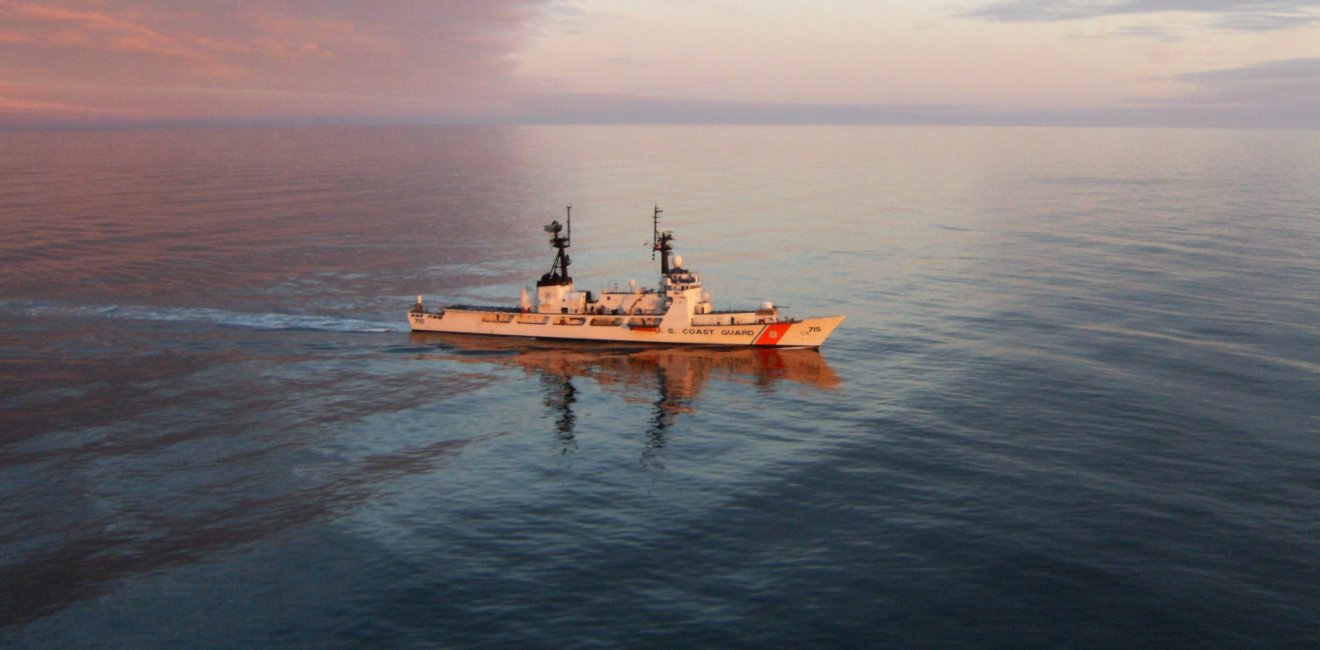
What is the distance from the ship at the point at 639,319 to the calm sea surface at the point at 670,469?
8.73 ft

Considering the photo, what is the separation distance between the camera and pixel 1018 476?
5303 centimetres

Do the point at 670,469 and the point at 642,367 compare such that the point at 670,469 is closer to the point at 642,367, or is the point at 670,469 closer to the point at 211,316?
the point at 642,367

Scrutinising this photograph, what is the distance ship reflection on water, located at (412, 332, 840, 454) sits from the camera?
236 feet

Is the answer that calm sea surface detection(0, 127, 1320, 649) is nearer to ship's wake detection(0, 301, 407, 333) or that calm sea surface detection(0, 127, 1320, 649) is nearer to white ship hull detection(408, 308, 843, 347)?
ship's wake detection(0, 301, 407, 333)

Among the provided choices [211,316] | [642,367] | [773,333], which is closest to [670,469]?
[642,367]

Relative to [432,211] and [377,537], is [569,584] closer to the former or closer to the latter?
[377,537]

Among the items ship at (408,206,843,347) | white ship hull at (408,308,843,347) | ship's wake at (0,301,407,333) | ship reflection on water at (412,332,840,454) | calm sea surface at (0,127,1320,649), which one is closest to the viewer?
calm sea surface at (0,127,1320,649)

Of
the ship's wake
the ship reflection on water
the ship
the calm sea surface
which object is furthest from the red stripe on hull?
the ship's wake

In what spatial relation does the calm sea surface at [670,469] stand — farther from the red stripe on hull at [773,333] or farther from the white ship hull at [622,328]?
the red stripe on hull at [773,333]

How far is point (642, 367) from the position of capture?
82688 mm

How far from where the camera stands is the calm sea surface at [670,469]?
39.0 metres

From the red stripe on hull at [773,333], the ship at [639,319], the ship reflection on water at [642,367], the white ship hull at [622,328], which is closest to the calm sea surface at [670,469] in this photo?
the ship reflection on water at [642,367]

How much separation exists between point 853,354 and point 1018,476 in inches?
1224

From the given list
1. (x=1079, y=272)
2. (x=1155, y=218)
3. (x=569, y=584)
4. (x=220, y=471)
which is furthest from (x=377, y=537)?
(x=1155, y=218)
